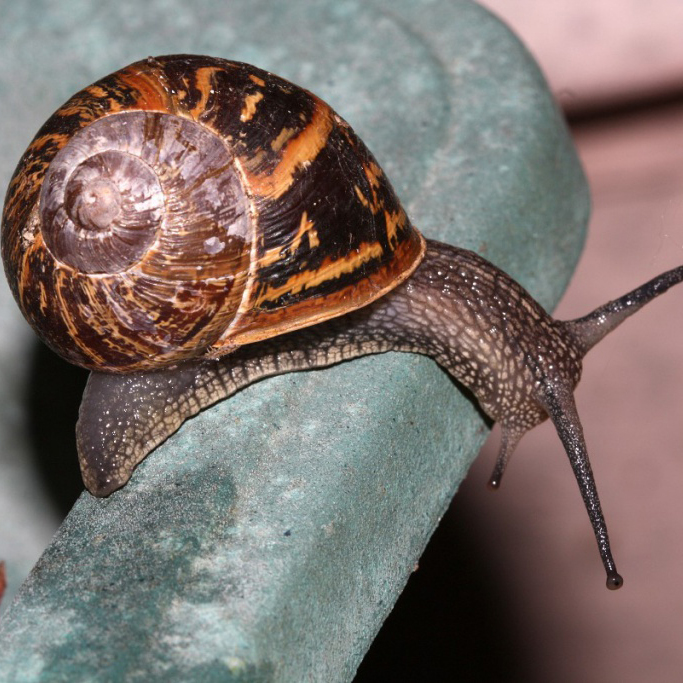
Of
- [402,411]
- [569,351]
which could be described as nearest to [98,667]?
[402,411]

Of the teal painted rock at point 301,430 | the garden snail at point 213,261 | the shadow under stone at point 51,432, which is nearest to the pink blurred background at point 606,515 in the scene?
the teal painted rock at point 301,430

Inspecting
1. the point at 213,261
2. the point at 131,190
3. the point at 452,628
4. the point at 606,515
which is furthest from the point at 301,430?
the point at 606,515

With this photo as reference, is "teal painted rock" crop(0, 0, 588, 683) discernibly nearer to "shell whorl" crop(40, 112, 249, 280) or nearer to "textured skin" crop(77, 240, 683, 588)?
"textured skin" crop(77, 240, 683, 588)

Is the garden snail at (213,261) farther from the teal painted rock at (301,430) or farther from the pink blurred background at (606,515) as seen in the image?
the pink blurred background at (606,515)

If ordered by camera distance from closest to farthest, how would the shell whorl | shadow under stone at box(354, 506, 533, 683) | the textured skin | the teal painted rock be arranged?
the teal painted rock
the shell whorl
the textured skin
shadow under stone at box(354, 506, 533, 683)

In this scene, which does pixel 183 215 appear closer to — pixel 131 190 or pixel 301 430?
pixel 131 190

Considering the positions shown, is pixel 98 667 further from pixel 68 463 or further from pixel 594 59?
pixel 594 59

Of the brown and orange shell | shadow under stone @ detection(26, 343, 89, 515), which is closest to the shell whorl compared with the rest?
the brown and orange shell
